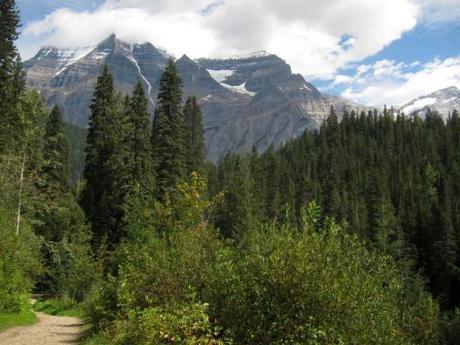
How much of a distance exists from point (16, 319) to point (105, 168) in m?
25.8

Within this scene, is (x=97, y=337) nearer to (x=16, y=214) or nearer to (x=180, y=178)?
(x=16, y=214)

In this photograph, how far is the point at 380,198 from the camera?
357 ft

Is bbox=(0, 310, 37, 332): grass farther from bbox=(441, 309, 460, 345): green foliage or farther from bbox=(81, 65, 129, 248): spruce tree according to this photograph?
bbox=(81, 65, 129, 248): spruce tree

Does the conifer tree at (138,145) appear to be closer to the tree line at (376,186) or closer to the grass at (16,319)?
the tree line at (376,186)

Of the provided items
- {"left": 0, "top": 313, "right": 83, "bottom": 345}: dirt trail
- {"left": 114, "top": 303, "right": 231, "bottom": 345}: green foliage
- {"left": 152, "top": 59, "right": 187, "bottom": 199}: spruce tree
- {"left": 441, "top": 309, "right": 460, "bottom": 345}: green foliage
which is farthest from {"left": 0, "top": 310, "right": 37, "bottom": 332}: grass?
{"left": 152, "top": 59, "right": 187, "bottom": 199}: spruce tree

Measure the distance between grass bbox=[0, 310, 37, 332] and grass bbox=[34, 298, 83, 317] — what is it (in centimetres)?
796

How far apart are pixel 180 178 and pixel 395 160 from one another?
126m

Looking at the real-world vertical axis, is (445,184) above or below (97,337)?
above

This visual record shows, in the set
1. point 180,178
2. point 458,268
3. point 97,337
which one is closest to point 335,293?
point 97,337

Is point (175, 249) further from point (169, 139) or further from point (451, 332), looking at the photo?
point (169, 139)

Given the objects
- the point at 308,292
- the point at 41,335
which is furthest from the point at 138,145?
the point at 308,292

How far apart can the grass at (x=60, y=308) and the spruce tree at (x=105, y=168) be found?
8.75m

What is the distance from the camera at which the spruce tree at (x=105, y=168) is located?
146 feet

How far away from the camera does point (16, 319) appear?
21.9m
